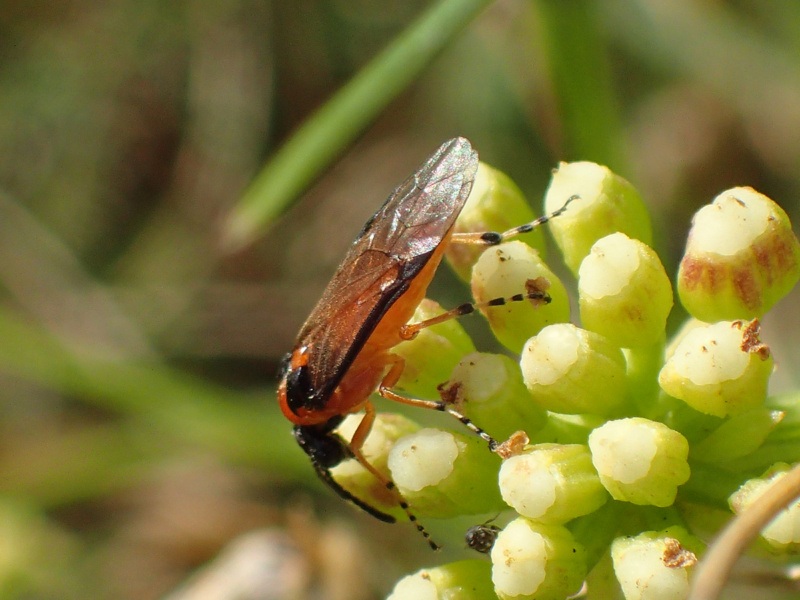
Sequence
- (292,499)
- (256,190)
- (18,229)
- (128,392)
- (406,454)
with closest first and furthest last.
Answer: (406,454) → (256,190) → (128,392) → (292,499) → (18,229)

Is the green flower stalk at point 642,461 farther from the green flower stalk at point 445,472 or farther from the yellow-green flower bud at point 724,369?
the green flower stalk at point 445,472

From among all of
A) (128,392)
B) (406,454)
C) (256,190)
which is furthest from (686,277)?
(128,392)

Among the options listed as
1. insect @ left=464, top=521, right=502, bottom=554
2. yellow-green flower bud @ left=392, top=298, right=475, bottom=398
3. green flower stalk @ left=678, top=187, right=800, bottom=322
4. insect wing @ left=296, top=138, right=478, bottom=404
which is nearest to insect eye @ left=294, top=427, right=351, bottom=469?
insect wing @ left=296, top=138, right=478, bottom=404

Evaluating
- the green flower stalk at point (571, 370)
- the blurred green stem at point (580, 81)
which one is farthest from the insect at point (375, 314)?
the blurred green stem at point (580, 81)

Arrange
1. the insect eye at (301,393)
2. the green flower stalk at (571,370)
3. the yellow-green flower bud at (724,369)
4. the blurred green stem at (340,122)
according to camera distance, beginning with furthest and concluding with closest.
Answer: the blurred green stem at (340,122) < the insect eye at (301,393) < the green flower stalk at (571,370) < the yellow-green flower bud at (724,369)

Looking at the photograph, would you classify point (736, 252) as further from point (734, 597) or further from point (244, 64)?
point (244, 64)

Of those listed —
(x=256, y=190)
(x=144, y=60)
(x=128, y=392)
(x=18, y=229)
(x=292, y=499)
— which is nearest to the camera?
(x=256, y=190)
